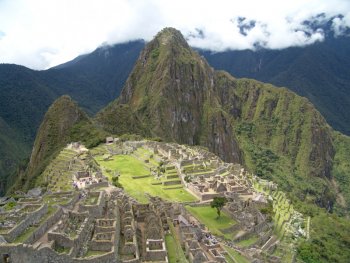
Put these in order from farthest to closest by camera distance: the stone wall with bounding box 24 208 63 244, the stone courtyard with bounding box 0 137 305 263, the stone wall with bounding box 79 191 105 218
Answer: the stone wall with bounding box 79 191 105 218 < the stone courtyard with bounding box 0 137 305 263 < the stone wall with bounding box 24 208 63 244

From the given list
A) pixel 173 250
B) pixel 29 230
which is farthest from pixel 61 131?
pixel 29 230

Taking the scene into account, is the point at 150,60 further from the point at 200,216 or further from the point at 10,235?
the point at 10,235

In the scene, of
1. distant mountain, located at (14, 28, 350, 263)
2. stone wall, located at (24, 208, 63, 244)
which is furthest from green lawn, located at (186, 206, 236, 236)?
distant mountain, located at (14, 28, 350, 263)

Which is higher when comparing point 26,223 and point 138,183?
point 26,223

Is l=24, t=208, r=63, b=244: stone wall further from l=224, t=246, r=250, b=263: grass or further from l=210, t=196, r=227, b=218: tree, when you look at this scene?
l=210, t=196, r=227, b=218: tree

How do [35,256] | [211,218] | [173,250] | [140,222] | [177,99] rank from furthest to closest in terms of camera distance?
1. [177,99]
2. [211,218]
3. [140,222]
4. [173,250]
5. [35,256]

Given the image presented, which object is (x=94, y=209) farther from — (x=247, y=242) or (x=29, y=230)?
(x=247, y=242)

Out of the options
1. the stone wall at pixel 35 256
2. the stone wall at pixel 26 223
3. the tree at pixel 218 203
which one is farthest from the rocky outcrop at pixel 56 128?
the stone wall at pixel 35 256

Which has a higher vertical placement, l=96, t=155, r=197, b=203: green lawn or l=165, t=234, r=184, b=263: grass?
l=96, t=155, r=197, b=203: green lawn
